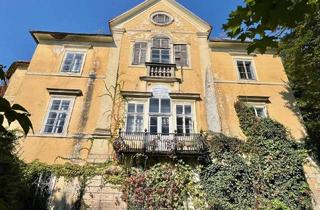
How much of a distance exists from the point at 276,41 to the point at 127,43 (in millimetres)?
15617

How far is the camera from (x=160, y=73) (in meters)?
16.6

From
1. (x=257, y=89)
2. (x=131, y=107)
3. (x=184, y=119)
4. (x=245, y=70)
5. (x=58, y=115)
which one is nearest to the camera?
(x=58, y=115)

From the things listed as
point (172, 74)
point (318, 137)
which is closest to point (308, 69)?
point (318, 137)

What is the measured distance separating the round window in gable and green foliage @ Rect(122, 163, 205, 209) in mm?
10577

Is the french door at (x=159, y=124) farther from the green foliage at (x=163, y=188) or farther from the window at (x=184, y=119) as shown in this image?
the green foliage at (x=163, y=188)

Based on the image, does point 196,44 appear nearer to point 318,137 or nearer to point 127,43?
point 127,43

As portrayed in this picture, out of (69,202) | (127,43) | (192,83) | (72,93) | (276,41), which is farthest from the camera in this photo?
(127,43)

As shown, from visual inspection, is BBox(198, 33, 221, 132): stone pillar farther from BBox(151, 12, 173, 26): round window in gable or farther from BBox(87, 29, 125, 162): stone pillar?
BBox(87, 29, 125, 162): stone pillar

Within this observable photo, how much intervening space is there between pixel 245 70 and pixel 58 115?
11.1 m

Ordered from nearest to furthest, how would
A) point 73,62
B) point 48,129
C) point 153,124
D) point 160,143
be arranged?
1. point 160,143
2. point 48,129
3. point 153,124
4. point 73,62

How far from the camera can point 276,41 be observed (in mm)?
3250

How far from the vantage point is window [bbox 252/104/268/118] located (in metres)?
15.4

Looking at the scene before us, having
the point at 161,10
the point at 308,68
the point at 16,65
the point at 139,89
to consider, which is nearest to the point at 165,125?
the point at 139,89

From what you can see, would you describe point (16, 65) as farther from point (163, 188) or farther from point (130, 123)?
point (163, 188)
